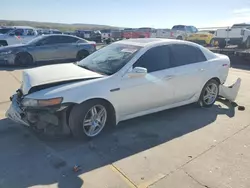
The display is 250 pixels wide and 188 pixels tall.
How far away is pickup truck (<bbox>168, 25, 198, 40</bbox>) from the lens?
2762 centimetres

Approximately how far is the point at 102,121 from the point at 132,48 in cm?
147

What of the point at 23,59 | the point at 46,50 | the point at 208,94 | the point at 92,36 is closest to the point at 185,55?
the point at 208,94

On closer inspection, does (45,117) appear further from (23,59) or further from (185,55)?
(23,59)

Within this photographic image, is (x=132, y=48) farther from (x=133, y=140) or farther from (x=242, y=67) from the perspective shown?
(x=242, y=67)

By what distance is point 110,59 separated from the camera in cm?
473

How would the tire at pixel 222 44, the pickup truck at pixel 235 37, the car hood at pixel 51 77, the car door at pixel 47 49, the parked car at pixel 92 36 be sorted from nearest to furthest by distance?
the car hood at pixel 51 77 < the car door at pixel 47 49 < the pickup truck at pixel 235 37 < the tire at pixel 222 44 < the parked car at pixel 92 36

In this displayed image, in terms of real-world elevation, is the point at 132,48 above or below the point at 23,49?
above

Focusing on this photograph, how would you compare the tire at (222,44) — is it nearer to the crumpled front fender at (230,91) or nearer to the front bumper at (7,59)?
the crumpled front fender at (230,91)

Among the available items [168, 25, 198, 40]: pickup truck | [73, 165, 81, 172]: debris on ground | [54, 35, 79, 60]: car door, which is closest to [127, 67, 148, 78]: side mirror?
[73, 165, 81, 172]: debris on ground

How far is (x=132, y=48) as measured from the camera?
15.6 ft

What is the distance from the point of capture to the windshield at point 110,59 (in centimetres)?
441

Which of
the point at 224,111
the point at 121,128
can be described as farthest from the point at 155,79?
the point at 224,111

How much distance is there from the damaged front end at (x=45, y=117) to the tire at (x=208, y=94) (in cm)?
311

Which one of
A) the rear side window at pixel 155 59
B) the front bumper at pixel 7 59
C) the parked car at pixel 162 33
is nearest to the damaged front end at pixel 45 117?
the rear side window at pixel 155 59
